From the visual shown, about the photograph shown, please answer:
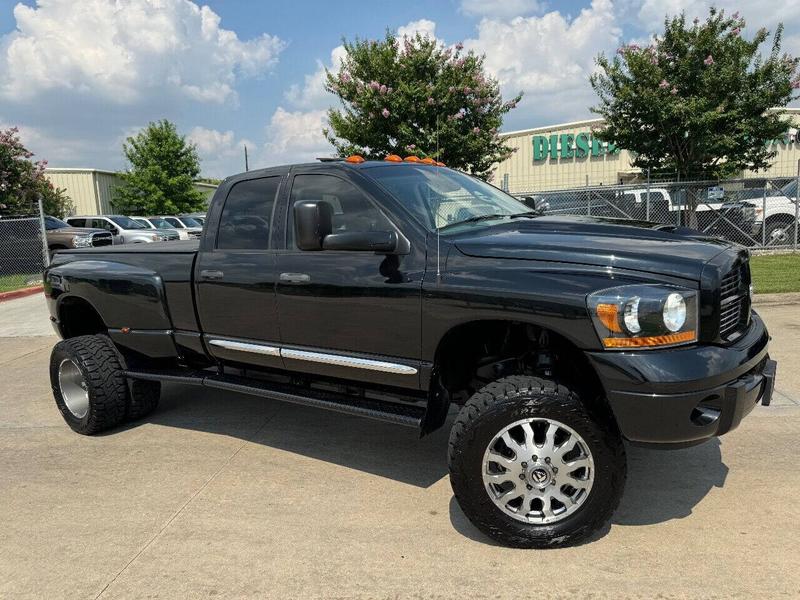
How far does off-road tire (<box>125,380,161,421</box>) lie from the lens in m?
4.89

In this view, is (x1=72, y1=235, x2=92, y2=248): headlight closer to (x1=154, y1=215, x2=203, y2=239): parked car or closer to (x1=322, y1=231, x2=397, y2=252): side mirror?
(x1=154, y1=215, x2=203, y2=239): parked car

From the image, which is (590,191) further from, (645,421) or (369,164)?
(645,421)

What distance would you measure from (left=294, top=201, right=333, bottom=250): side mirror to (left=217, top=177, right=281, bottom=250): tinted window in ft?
2.53

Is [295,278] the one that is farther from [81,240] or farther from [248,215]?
[81,240]

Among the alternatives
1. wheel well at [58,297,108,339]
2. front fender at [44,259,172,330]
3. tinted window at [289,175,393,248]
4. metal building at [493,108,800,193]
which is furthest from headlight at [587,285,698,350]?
metal building at [493,108,800,193]

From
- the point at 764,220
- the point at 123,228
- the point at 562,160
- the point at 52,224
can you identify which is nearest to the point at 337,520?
the point at 764,220

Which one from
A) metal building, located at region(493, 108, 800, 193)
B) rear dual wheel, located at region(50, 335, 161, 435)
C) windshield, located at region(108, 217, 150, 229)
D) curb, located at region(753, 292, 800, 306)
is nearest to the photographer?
rear dual wheel, located at region(50, 335, 161, 435)

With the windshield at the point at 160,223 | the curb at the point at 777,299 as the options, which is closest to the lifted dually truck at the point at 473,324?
the curb at the point at 777,299

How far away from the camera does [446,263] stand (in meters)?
3.26

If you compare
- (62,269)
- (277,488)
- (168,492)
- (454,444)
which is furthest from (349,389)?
(62,269)

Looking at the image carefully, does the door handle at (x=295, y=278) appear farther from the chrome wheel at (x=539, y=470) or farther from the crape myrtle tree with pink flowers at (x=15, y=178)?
the crape myrtle tree with pink flowers at (x=15, y=178)

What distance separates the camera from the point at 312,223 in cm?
333

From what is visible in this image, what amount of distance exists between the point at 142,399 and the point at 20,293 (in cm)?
1098

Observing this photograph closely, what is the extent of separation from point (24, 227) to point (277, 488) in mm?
16332
